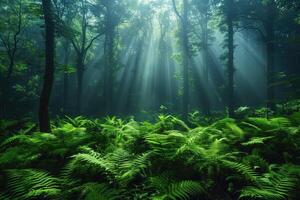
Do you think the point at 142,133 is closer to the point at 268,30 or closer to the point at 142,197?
the point at 142,197

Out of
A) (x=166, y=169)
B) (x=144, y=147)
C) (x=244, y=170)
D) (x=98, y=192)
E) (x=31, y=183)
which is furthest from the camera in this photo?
(x=144, y=147)

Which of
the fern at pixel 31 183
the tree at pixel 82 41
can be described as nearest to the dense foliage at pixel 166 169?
the fern at pixel 31 183

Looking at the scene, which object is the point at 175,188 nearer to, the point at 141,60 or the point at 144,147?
the point at 144,147

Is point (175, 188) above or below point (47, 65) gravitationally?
below

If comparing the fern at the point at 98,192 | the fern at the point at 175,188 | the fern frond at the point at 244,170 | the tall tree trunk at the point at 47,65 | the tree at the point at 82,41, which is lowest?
the fern at the point at 98,192

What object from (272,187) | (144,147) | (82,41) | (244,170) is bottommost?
(272,187)

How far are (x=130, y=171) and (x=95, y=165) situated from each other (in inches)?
33.3

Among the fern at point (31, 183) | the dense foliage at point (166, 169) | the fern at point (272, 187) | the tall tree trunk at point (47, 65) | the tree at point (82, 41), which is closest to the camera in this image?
the fern at point (272, 187)

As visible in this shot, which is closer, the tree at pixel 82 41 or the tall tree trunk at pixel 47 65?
the tall tree trunk at pixel 47 65

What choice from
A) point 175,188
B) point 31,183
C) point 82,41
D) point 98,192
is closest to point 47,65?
point 31,183

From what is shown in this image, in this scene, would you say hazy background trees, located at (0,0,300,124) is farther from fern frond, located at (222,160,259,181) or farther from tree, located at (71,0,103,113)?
fern frond, located at (222,160,259,181)

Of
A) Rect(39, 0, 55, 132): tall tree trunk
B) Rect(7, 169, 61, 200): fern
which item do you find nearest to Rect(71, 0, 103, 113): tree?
Rect(39, 0, 55, 132): tall tree trunk

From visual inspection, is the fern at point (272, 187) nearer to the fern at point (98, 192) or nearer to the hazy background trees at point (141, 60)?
the fern at point (98, 192)

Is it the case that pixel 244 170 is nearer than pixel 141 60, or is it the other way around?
pixel 244 170
